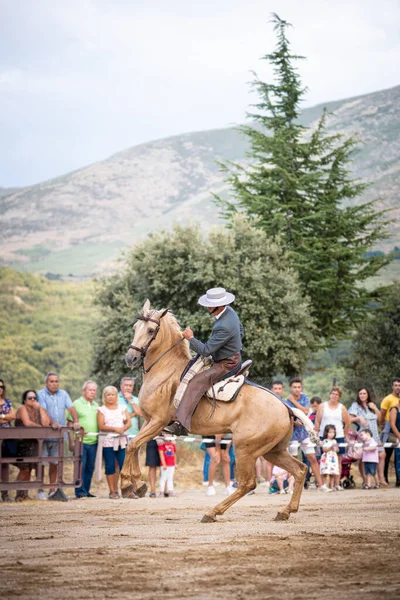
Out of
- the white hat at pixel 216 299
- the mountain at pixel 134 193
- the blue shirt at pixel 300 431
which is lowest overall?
the blue shirt at pixel 300 431

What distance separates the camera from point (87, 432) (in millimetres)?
17719

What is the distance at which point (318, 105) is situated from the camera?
180 meters

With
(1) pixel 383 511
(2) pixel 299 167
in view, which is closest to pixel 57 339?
(2) pixel 299 167

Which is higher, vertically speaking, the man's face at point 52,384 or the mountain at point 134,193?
the mountain at point 134,193

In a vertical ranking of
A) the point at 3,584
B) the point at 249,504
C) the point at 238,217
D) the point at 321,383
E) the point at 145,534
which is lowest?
the point at 321,383

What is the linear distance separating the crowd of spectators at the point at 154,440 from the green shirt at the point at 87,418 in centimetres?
2

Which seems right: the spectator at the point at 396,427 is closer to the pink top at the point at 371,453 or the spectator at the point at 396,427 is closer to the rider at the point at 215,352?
the pink top at the point at 371,453

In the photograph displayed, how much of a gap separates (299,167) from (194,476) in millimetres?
26523

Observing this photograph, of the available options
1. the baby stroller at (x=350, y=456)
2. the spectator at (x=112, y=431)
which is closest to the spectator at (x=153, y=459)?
the spectator at (x=112, y=431)

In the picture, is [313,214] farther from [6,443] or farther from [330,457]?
[6,443]

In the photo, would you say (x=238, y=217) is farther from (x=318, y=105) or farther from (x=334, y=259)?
(x=318, y=105)

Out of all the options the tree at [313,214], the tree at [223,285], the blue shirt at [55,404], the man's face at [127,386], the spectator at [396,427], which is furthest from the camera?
the tree at [313,214]

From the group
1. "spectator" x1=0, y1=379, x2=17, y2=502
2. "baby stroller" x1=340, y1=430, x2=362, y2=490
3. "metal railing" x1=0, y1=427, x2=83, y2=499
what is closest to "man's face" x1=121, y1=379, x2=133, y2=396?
"metal railing" x1=0, y1=427, x2=83, y2=499

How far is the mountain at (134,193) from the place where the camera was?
4857 inches
